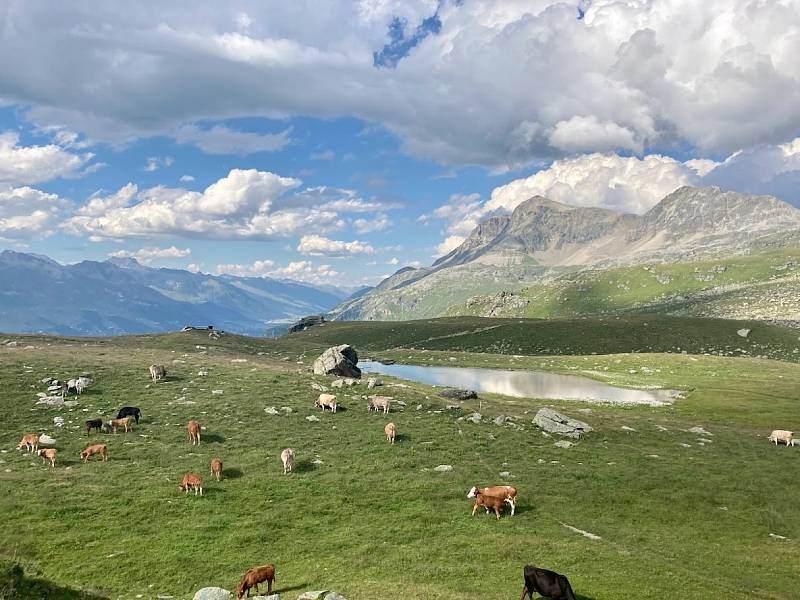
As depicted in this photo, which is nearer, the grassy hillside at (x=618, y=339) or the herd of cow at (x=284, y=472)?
the herd of cow at (x=284, y=472)

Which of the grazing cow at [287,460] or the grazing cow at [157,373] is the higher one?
the grazing cow at [157,373]

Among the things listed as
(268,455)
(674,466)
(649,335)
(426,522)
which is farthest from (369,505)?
(649,335)

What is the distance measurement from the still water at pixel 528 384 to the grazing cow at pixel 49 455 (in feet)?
221

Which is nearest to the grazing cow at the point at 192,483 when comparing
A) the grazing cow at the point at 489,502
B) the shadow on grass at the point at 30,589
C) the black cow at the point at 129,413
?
the shadow on grass at the point at 30,589

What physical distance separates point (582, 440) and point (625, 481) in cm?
1053

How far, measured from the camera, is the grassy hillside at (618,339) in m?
156

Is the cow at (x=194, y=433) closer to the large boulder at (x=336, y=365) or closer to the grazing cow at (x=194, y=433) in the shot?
the grazing cow at (x=194, y=433)

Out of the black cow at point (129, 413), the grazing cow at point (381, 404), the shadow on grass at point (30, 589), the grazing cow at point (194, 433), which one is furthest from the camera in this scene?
the grazing cow at point (381, 404)

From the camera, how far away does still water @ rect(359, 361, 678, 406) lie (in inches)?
3305

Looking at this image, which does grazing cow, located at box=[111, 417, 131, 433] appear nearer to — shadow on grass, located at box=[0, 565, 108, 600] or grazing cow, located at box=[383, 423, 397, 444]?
grazing cow, located at box=[383, 423, 397, 444]

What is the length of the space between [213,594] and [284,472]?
1520 cm

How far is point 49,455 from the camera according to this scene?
3344 cm

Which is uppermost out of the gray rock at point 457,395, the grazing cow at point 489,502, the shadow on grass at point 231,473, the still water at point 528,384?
the gray rock at point 457,395

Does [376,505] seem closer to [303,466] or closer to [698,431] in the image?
[303,466]
